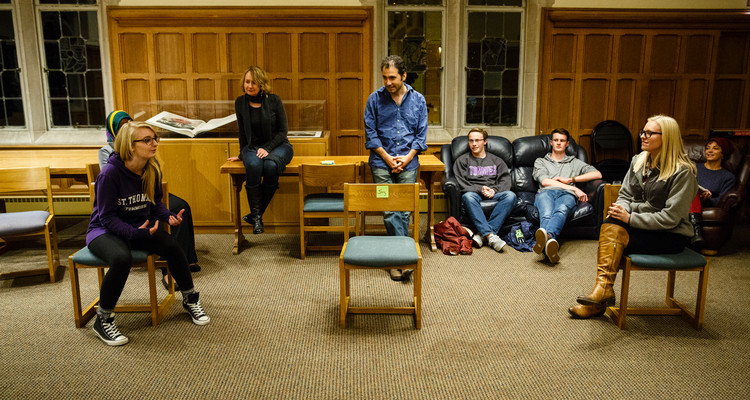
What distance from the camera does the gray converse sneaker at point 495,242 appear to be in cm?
457

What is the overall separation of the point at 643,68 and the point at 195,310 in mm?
5543

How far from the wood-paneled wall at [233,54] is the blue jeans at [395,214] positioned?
201cm

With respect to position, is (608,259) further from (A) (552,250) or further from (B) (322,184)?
(B) (322,184)

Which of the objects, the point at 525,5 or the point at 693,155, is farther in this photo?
the point at 525,5

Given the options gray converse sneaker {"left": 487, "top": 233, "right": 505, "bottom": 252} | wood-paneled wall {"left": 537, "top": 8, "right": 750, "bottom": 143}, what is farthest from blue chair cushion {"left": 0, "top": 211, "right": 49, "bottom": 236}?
wood-paneled wall {"left": 537, "top": 8, "right": 750, "bottom": 143}

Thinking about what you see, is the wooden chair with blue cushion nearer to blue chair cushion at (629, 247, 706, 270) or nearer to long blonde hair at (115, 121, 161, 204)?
blue chair cushion at (629, 247, 706, 270)

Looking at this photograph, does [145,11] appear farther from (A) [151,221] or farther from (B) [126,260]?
(B) [126,260]

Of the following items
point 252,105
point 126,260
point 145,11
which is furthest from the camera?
point 145,11

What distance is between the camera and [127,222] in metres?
3.11

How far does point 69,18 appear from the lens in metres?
6.13

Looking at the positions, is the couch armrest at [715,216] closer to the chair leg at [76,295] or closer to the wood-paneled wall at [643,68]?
the wood-paneled wall at [643,68]

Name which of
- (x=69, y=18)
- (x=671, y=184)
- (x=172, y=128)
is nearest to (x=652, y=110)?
(x=671, y=184)

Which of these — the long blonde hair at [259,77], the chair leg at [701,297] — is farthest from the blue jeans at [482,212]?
the long blonde hair at [259,77]

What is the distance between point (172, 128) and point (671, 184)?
419 cm
